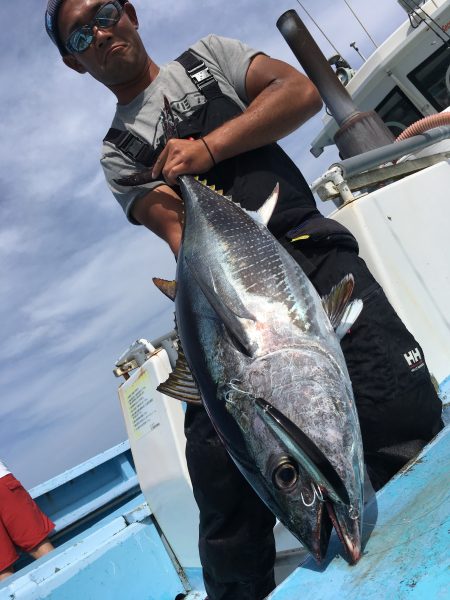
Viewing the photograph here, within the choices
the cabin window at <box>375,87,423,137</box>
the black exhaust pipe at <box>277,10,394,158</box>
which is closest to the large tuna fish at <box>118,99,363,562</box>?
the black exhaust pipe at <box>277,10,394,158</box>

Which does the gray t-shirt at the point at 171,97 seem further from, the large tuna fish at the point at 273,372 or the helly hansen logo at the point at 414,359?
the helly hansen logo at the point at 414,359

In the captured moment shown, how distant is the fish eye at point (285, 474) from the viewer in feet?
3.55

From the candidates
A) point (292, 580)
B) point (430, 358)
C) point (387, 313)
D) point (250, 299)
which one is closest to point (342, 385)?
point (250, 299)

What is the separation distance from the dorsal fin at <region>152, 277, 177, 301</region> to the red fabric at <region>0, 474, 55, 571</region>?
155 inches

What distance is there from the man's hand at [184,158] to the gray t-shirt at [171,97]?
32 centimetres

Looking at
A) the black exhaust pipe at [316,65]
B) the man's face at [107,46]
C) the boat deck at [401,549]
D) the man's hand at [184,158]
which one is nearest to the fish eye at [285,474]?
the boat deck at [401,549]

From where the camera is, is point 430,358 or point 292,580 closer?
point 292,580

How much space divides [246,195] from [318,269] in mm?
417

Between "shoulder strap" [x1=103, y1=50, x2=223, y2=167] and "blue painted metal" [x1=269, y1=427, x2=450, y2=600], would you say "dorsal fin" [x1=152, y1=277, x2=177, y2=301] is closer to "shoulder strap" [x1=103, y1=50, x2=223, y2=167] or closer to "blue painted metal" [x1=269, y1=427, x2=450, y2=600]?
"shoulder strap" [x1=103, y1=50, x2=223, y2=167]

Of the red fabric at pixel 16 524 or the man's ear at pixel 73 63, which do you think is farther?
the red fabric at pixel 16 524

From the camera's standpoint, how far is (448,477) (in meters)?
1.09

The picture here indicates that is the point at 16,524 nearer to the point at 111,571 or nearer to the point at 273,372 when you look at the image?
the point at 111,571

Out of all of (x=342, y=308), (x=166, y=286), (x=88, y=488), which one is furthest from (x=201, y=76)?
(x=88, y=488)

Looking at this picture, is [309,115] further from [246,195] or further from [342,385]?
[342,385]
